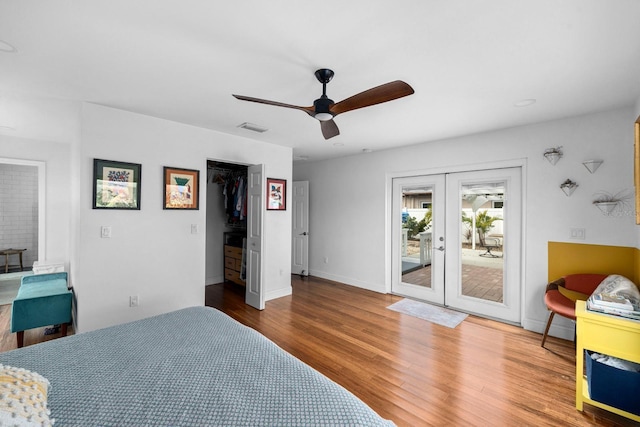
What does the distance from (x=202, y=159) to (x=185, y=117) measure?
0.58 m

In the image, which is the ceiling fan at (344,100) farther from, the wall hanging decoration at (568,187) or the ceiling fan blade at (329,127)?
the wall hanging decoration at (568,187)

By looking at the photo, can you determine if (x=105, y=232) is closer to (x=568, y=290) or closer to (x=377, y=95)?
(x=377, y=95)

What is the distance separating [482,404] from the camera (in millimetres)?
2031

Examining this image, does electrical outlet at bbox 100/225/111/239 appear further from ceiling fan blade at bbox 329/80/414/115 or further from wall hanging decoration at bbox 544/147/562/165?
wall hanging decoration at bbox 544/147/562/165

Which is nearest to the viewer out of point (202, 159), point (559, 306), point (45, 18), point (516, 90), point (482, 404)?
point (45, 18)

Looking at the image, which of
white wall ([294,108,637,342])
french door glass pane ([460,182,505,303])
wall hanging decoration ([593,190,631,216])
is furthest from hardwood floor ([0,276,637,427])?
wall hanging decoration ([593,190,631,216])

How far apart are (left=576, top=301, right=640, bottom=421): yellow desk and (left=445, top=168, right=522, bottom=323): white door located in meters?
1.50

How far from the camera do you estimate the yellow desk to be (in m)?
1.86

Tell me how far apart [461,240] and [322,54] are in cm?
319

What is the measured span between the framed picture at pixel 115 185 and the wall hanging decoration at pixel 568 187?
4.62m

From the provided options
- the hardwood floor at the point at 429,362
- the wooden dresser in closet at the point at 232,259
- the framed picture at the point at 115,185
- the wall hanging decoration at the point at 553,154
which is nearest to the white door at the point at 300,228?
the wooden dresser in closet at the point at 232,259

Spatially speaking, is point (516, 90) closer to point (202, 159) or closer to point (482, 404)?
point (482, 404)

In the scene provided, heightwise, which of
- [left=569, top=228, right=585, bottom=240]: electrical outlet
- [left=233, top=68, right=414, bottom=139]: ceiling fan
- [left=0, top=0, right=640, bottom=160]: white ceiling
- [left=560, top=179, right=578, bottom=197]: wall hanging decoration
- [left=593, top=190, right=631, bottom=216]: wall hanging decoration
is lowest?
[left=569, top=228, right=585, bottom=240]: electrical outlet

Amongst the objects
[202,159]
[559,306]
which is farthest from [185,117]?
[559,306]
